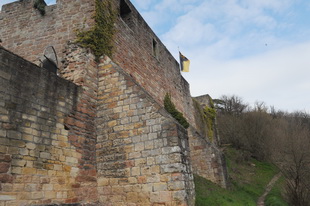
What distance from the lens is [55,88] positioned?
5.86 m

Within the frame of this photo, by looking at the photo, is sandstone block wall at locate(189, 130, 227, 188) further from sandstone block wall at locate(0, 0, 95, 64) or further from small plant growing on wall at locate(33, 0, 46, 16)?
small plant growing on wall at locate(33, 0, 46, 16)

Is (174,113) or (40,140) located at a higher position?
(174,113)

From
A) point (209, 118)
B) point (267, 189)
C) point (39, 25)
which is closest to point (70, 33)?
point (39, 25)

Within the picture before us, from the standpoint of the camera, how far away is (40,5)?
877 centimetres

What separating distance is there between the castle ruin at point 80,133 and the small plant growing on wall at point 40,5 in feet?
1.38

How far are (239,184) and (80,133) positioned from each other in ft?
35.6

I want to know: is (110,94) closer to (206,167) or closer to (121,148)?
(121,148)

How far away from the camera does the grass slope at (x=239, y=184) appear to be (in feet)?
28.5

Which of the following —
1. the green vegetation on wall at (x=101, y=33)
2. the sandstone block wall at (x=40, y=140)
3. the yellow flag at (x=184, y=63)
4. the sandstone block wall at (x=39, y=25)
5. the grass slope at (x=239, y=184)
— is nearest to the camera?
the sandstone block wall at (x=40, y=140)

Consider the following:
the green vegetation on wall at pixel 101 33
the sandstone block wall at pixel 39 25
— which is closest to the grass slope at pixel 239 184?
the green vegetation on wall at pixel 101 33

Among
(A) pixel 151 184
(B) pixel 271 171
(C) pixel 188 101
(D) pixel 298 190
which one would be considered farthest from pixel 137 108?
(B) pixel 271 171

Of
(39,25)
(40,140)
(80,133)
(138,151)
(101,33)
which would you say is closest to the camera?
(40,140)

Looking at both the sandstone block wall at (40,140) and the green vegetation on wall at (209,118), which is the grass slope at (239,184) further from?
the sandstone block wall at (40,140)

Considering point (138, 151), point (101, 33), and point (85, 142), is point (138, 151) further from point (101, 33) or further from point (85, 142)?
point (101, 33)
